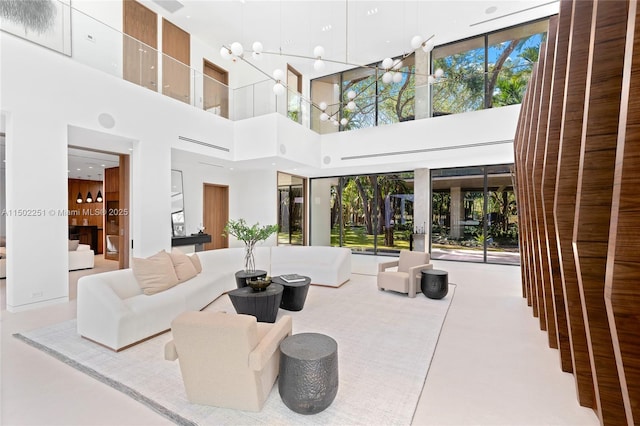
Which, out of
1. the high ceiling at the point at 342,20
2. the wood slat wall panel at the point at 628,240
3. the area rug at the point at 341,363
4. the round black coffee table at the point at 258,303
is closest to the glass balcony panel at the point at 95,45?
the high ceiling at the point at 342,20

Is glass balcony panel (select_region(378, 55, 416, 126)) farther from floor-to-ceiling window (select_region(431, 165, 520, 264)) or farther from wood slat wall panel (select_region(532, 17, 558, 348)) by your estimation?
wood slat wall panel (select_region(532, 17, 558, 348))

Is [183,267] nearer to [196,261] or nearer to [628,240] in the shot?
[196,261]

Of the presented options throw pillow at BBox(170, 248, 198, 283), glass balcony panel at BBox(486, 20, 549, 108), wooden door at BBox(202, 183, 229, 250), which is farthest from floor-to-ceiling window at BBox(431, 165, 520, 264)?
throw pillow at BBox(170, 248, 198, 283)

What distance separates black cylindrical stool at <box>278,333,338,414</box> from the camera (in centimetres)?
216

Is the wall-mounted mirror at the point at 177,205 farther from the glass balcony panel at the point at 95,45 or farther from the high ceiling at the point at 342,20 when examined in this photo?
the high ceiling at the point at 342,20

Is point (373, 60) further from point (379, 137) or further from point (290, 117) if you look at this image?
point (290, 117)

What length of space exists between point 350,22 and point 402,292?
7.14 metres

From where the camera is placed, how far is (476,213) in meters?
8.84

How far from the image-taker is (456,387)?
2.57 metres

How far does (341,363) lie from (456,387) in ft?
3.32

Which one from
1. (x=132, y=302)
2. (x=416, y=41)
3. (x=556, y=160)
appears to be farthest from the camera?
(x=416, y=41)

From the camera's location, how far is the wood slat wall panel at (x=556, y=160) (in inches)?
91.8

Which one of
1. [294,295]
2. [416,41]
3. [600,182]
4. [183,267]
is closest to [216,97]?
[183,267]

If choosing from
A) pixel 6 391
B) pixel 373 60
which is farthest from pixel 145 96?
pixel 373 60
